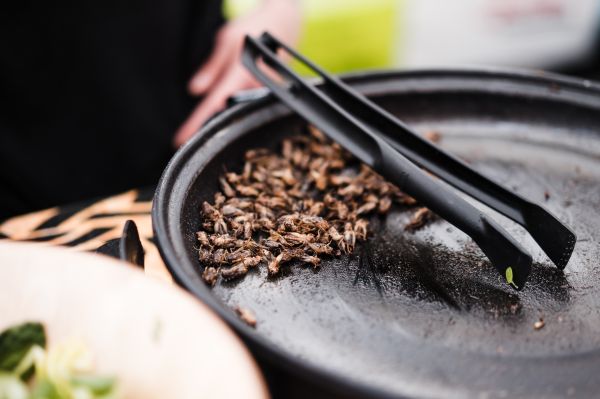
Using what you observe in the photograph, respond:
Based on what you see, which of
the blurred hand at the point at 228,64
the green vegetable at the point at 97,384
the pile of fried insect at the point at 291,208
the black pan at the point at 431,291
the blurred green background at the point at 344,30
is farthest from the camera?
the blurred green background at the point at 344,30

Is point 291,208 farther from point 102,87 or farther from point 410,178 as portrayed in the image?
point 102,87

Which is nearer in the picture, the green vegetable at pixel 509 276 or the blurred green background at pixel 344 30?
the green vegetable at pixel 509 276

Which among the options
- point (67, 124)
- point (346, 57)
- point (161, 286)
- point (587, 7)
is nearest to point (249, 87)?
point (67, 124)

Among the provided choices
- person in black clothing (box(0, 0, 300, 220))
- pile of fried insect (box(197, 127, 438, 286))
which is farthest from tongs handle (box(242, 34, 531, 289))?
person in black clothing (box(0, 0, 300, 220))

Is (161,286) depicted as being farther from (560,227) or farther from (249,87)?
(249,87)

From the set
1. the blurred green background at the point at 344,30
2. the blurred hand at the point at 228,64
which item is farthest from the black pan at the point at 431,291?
the blurred green background at the point at 344,30

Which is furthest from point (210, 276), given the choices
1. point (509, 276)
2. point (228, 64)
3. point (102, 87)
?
point (228, 64)

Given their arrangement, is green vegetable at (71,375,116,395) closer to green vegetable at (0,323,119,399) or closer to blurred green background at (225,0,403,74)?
green vegetable at (0,323,119,399)

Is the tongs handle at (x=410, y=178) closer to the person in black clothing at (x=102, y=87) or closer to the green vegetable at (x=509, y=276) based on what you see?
the green vegetable at (x=509, y=276)
